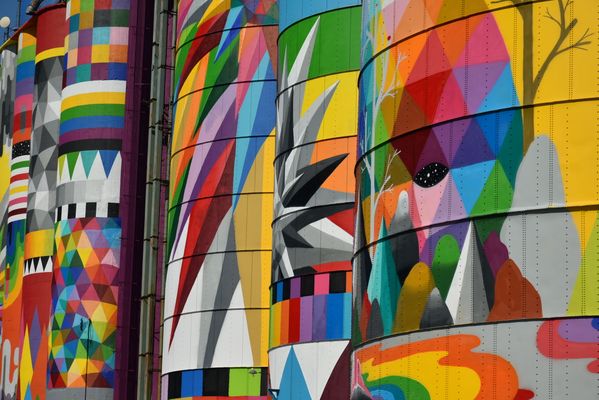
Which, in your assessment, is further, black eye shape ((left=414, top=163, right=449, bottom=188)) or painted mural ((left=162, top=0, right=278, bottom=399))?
painted mural ((left=162, top=0, right=278, bottom=399))

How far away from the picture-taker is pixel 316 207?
41750 mm

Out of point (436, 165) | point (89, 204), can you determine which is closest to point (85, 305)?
point (89, 204)

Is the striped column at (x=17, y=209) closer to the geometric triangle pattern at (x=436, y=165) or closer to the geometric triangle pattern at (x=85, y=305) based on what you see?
the geometric triangle pattern at (x=85, y=305)

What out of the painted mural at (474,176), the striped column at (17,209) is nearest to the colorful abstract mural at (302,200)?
the painted mural at (474,176)

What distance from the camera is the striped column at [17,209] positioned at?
69188 millimetres

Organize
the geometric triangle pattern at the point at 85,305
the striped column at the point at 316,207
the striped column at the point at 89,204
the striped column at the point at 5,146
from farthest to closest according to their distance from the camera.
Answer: the striped column at the point at 5,146
the striped column at the point at 89,204
the geometric triangle pattern at the point at 85,305
the striped column at the point at 316,207

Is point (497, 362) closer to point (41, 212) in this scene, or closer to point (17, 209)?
point (41, 212)

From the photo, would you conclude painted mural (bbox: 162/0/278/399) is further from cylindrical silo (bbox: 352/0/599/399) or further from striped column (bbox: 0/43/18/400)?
striped column (bbox: 0/43/18/400)

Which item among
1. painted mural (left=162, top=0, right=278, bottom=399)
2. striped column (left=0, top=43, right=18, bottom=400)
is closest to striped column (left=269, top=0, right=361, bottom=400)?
painted mural (left=162, top=0, right=278, bottom=399)

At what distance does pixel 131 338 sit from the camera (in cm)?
6050

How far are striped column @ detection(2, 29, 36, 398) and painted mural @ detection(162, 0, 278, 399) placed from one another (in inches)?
745

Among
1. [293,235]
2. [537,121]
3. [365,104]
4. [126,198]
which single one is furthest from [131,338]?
[537,121]

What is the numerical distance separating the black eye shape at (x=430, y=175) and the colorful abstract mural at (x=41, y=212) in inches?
1447

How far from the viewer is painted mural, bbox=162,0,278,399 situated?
4853 centimetres
